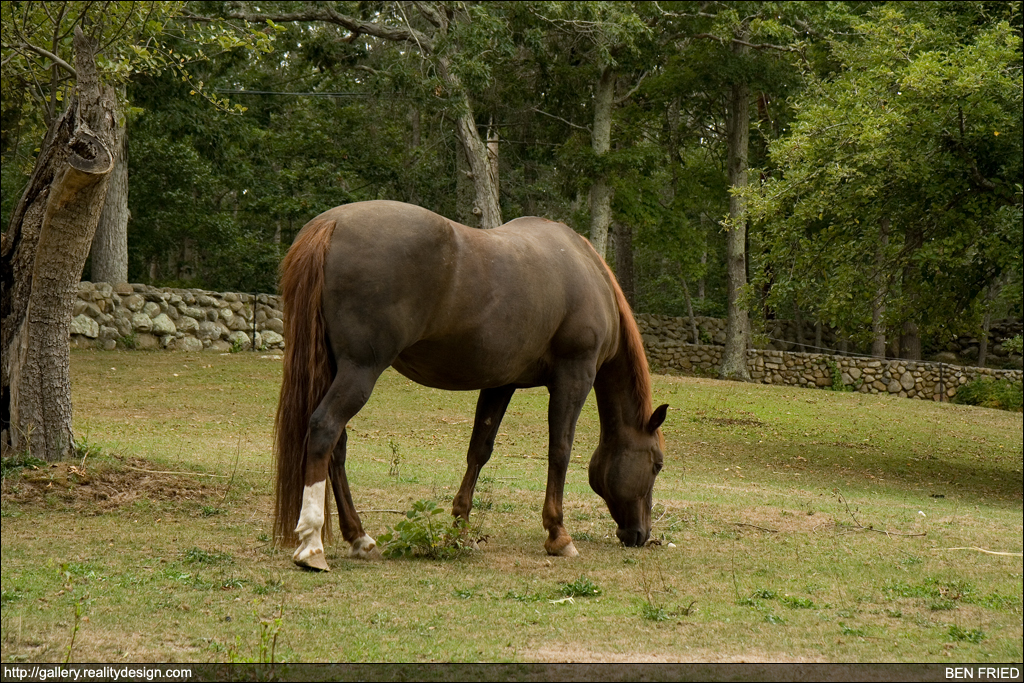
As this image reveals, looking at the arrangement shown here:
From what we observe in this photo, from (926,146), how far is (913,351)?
53.9ft

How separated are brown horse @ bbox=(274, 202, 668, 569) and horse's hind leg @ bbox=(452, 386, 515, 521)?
0.03ft

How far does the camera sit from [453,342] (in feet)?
17.5

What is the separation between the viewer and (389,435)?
12.4 m

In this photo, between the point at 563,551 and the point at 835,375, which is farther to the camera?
the point at 835,375

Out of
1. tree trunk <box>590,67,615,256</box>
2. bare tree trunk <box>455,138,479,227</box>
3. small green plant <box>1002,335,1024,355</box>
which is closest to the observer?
bare tree trunk <box>455,138,479,227</box>

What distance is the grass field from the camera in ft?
12.6

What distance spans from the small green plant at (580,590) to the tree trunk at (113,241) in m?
16.0

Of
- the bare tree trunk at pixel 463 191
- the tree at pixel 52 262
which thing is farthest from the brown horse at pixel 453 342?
the bare tree trunk at pixel 463 191

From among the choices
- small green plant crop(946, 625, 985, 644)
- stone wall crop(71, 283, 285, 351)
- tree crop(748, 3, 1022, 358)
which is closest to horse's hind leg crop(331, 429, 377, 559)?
small green plant crop(946, 625, 985, 644)

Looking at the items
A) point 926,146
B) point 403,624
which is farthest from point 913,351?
point 403,624

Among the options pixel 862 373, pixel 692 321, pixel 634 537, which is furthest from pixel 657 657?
pixel 692 321

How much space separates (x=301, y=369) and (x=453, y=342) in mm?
898

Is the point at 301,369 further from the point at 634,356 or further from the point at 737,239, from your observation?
the point at 737,239

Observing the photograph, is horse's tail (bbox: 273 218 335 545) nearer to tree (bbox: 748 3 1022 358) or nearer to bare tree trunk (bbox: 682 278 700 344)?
tree (bbox: 748 3 1022 358)
